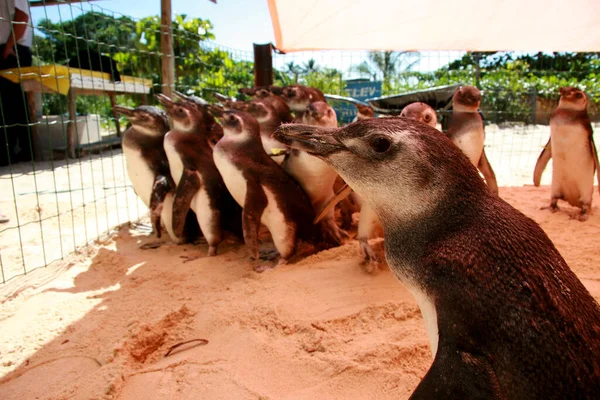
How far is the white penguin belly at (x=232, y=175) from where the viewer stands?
3414 mm

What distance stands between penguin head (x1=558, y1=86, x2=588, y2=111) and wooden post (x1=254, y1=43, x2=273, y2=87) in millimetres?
3348

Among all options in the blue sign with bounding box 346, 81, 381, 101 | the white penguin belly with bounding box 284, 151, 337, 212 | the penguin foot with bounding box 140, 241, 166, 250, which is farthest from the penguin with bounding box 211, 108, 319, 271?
the blue sign with bounding box 346, 81, 381, 101

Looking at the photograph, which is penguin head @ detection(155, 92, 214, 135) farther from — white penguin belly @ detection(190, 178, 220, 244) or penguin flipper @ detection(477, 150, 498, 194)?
penguin flipper @ detection(477, 150, 498, 194)

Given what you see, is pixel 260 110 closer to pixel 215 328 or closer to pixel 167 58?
pixel 167 58

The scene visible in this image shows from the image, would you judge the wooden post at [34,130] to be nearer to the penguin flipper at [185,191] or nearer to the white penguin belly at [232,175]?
the penguin flipper at [185,191]

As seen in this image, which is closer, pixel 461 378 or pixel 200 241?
pixel 461 378

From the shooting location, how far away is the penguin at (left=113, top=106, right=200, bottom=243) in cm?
404

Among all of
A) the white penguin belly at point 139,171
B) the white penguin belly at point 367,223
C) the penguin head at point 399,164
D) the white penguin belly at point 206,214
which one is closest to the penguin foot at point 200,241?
the white penguin belly at point 206,214

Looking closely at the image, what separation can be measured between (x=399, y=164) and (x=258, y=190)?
7.09ft

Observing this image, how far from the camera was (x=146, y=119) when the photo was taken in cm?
408

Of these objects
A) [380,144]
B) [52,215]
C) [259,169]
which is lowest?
[52,215]

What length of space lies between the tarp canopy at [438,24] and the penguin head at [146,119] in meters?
1.41

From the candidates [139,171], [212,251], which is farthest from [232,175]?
[139,171]

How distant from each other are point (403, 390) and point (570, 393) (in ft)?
2.85
